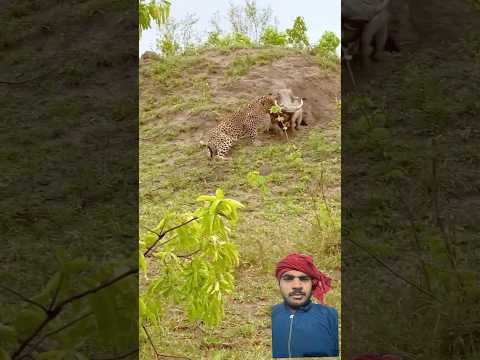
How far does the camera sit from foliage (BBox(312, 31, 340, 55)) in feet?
15.8

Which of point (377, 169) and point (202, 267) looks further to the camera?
point (377, 169)

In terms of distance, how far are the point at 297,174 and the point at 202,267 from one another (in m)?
2.58

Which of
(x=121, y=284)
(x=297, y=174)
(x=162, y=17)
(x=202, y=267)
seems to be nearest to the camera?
(x=121, y=284)

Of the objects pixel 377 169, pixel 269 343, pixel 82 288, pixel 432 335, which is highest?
pixel 377 169

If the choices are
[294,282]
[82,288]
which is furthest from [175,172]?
[82,288]

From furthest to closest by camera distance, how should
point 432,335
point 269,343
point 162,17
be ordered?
point 269,343, point 432,335, point 162,17

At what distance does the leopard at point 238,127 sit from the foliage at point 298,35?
2.21ft

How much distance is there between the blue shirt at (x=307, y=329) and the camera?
1.65 m

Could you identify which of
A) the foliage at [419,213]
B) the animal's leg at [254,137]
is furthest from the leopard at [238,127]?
the foliage at [419,213]

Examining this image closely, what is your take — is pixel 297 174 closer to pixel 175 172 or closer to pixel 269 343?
pixel 175 172

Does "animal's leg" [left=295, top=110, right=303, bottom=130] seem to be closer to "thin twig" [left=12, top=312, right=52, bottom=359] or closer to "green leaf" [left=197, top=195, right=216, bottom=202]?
"green leaf" [left=197, top=195, right=216, bottom=202]

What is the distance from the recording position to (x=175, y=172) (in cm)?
385

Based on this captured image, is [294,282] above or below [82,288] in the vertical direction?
below

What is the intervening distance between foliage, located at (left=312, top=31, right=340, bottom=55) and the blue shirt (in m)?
3.45
